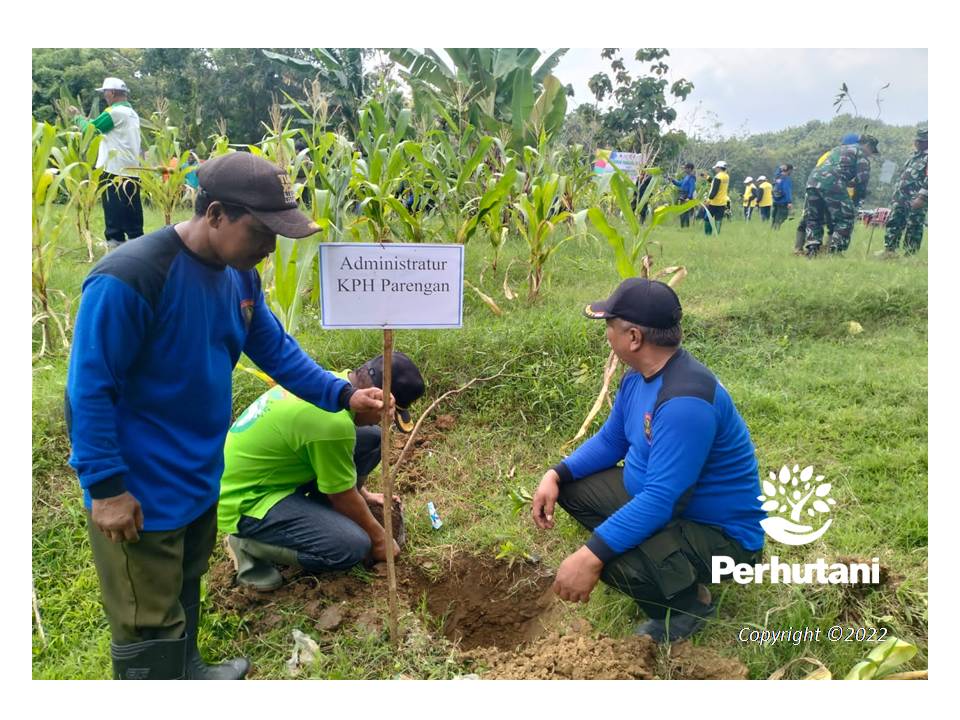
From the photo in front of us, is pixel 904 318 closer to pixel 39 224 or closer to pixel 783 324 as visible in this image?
pixel 783 324

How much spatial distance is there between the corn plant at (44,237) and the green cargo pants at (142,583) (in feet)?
6.21

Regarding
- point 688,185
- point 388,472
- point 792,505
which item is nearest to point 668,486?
point 792,505

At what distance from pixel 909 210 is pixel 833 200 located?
0.95 m

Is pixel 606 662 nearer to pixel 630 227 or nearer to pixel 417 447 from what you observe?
pixel 417 447

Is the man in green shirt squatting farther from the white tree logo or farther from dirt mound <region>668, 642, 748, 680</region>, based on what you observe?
the white tree logo

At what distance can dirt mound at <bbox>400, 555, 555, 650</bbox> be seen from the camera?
2.12 m

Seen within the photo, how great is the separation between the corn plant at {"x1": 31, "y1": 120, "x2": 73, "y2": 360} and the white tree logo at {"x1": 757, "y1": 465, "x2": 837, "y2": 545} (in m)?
3.09

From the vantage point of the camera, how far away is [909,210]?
16.4 feet

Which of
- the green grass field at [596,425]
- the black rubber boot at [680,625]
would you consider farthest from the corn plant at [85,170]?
the black rubber boot at [680,625]

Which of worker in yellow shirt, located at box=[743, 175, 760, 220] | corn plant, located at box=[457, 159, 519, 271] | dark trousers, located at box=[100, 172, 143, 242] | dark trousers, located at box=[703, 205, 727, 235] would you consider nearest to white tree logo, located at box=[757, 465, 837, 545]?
corn plant, located at box=[457, 159, 519, 271]

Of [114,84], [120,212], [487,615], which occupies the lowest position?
[487,615]

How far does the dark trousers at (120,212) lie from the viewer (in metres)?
4.84

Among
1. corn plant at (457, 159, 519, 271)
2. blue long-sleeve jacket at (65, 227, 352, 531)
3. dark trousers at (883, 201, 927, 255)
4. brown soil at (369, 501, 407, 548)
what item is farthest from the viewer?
dark trousers at (883, 201, 927, 255)

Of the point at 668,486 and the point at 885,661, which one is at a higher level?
the point at 668,486
